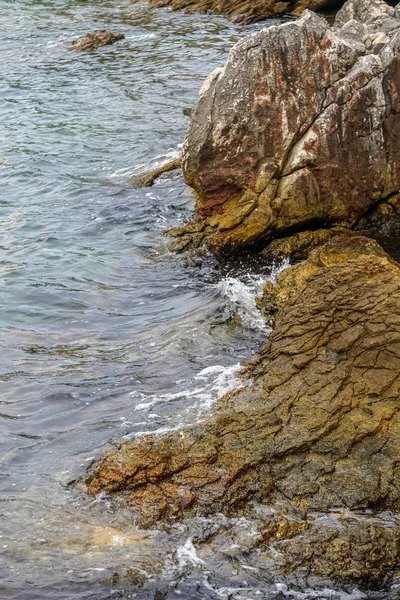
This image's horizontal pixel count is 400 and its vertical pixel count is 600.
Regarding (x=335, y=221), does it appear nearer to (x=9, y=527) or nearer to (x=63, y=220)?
(x=63, y=220)

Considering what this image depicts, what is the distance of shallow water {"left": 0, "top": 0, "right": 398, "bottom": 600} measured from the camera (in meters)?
6.19

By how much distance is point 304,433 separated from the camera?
680cm

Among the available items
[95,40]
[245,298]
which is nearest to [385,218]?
[245,298]

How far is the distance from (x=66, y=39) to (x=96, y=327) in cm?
1959

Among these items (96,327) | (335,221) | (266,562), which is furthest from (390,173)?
(266,562)

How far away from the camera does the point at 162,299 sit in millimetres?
10820

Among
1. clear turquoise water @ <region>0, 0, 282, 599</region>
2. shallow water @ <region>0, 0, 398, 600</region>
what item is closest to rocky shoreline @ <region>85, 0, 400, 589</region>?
shallow water @ <region>0, 0, 398, 600</region>

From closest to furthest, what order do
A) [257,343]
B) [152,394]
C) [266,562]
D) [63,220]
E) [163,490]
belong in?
[266,562] < [163,490] < [152,394] < [257,343] < [63,220]

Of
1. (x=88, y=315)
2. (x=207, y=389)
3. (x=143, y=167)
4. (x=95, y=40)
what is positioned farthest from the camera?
(x=95, y=40)

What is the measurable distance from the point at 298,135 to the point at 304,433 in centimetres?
557

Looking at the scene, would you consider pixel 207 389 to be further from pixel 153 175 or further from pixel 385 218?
pixel 153 175

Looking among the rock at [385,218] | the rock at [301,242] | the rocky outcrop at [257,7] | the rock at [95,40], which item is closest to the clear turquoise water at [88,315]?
the rock at [301,242]

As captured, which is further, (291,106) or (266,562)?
(291,106)

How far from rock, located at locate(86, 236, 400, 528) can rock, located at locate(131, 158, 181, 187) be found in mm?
7440
